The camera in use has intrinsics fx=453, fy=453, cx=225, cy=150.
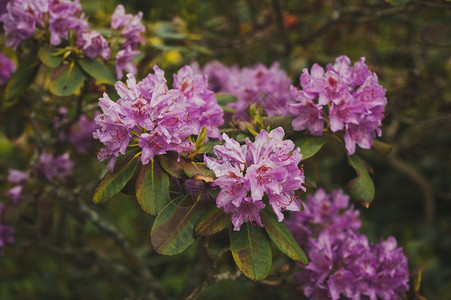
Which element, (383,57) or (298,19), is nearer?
(298,19)

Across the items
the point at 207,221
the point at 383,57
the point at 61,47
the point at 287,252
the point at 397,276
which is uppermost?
the point at 61,47

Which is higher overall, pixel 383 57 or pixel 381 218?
pixel 383 57

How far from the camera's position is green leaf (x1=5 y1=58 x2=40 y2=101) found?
1.68 meters

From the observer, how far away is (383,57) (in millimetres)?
3705

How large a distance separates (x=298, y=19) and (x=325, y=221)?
1.69m

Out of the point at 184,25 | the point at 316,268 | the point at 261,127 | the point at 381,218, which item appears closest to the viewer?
the point at 261,127

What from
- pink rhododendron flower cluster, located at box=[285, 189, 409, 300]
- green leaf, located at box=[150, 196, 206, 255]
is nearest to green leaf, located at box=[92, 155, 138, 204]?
green leaf, located at box=[150, 196, 206, 255]

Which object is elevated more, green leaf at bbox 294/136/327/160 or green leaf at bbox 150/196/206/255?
green leaf at bbox 150/196/206/255

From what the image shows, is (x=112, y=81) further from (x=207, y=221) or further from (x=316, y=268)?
(x=316, y=268)

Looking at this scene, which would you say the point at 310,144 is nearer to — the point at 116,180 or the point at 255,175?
the point at 255,175

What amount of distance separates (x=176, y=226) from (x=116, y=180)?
0.22m

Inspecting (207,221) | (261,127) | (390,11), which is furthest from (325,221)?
(390,11)

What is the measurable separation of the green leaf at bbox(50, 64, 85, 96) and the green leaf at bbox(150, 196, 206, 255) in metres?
0.60

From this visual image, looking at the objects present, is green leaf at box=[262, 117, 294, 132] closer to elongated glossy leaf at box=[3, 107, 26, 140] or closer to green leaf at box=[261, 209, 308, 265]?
green leaf at box=[261, 209, 308, 265]
